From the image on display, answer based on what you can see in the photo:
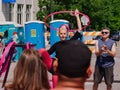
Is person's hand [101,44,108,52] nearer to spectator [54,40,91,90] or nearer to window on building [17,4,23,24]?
spectator [54,40,91,90]

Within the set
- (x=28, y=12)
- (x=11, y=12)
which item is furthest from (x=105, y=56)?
(x=28, y=12)

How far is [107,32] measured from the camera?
1050 centimetres

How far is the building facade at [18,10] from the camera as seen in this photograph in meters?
51.6

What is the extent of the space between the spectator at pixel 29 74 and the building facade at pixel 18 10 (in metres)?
44.9

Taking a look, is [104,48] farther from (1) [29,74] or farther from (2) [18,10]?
(2) [18,10]

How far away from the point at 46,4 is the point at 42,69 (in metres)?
50.1

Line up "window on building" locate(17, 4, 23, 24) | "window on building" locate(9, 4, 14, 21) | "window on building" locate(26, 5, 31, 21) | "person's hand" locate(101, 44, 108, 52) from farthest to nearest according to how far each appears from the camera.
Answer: "window on building" locate(26, 5, 31, 21)
"window on building" locate(17, 4, 23, 24)
"window on building" locate(9, 4, 14, 21)
"person's hand" locate(101, 44, 108, 52)

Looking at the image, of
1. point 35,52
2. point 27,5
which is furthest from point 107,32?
point 27,5

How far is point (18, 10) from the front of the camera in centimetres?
5619

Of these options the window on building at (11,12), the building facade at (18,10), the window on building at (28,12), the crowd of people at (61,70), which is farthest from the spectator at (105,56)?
the window on building at (28,12)

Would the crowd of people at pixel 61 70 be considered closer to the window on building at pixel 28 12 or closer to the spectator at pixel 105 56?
the spectator at pixel 105 56

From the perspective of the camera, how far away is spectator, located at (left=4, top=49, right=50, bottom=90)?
3.93 meters

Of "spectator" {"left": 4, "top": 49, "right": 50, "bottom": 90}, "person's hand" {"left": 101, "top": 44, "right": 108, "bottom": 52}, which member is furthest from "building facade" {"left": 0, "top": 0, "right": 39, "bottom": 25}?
"spectator" {"left": 4, "top": 49, "right": 50, "bottom": 90}

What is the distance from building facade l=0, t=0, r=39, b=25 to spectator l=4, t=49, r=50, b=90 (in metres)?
44.9
